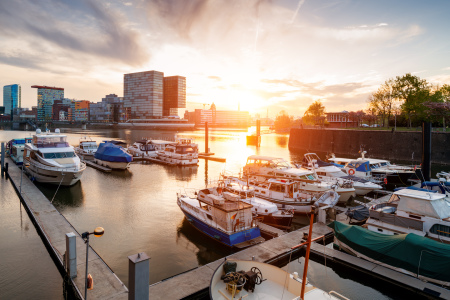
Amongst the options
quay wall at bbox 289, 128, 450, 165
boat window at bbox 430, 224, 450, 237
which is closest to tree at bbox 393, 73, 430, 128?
quay wall at bbox 289, 128, 450, 165

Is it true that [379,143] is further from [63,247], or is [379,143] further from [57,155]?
[63,247]

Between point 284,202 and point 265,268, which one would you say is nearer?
point 265,268

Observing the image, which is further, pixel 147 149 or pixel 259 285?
pixel 147 149

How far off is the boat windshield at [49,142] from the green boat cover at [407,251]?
3368cm

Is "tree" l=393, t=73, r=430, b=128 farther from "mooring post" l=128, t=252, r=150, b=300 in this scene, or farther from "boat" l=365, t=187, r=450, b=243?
"mooring post" l=128, t=252, r=150, b=300

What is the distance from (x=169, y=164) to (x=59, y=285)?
37.2m

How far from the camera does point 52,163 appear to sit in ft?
96.8

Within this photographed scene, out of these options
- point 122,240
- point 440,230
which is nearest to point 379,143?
point 440,230

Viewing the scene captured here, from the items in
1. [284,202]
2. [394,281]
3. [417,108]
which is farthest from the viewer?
[417,108]

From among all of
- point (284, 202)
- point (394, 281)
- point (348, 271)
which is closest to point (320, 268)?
point (348, 271)

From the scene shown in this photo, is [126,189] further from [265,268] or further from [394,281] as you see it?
[394,281]

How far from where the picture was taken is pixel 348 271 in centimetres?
1411

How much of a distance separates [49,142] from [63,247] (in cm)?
2299

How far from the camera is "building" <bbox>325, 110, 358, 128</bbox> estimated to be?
130 meters
